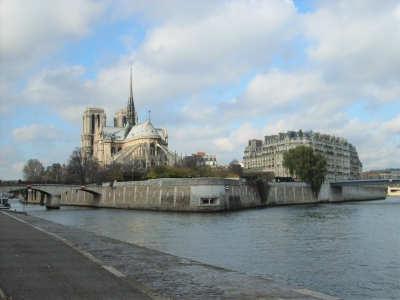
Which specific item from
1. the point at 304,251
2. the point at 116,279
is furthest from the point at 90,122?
the point at 116,279

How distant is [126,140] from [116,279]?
134156mm

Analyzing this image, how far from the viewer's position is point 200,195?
54.1 metres

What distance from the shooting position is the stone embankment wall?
54.4 metres

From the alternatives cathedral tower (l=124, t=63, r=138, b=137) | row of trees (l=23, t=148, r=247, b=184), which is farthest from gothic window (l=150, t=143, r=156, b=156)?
cathedral tower (l=124, t=63, r=138, b=137)

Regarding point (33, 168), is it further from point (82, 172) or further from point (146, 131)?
point (82, 172)

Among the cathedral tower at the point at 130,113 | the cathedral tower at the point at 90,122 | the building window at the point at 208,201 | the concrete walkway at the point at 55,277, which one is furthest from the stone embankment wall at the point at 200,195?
the cathedral tower at the point at 90,122

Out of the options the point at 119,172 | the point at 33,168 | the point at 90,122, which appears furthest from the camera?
the point at 90,122

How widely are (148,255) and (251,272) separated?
3.66 m

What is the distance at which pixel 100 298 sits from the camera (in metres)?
8.99

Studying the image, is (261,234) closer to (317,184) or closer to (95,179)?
(317,184)

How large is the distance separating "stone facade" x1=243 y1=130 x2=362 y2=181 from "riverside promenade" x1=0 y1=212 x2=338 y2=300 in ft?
329

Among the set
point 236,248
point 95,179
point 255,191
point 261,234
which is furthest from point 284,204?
point 236,248

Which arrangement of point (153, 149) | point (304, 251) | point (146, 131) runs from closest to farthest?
1. point (304, 251)
2. point (153, 149)
3. point (146, 131)

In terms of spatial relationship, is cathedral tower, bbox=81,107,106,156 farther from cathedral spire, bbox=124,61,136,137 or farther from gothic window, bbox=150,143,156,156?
gothic window, bbox=150,143,156,156
